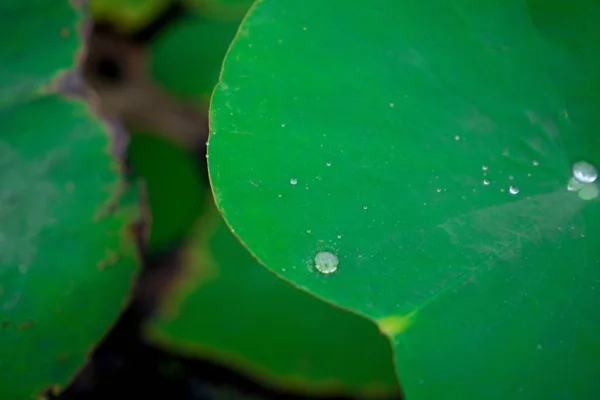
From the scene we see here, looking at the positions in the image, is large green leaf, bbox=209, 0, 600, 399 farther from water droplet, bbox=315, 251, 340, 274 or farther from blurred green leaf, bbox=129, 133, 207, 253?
blurred green leaf, bbox=129, 133, 207, 253

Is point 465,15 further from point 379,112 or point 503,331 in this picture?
point 503,331

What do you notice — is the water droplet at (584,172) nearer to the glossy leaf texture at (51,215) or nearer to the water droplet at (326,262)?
the water droplet at (326,262)

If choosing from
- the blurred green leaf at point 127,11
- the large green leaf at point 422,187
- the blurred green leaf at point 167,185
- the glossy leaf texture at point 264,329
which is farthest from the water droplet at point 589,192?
the blurred green leaf at point 127,11

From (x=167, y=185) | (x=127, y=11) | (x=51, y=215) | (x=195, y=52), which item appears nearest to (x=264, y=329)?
(x=167, y=185)

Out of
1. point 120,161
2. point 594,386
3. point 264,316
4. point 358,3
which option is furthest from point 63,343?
point 594,386

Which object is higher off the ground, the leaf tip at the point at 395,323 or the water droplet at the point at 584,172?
the water droplet at the point at 584,172

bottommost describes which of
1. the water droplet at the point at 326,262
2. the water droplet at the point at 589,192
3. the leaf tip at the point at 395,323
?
the leaf tip at the point at 395,323
